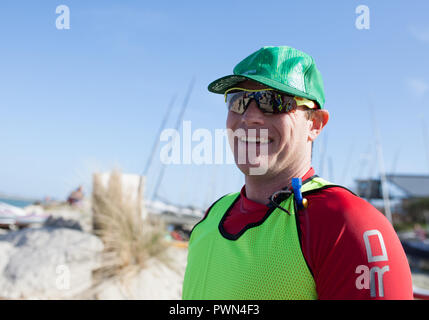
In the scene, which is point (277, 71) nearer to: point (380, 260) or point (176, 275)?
point (380, 260)

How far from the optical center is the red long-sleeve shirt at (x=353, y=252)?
1.00 metres

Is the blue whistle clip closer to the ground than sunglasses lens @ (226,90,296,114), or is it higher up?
closer to the ground

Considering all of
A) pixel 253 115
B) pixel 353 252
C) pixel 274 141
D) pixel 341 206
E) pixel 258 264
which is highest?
pixel 253 115

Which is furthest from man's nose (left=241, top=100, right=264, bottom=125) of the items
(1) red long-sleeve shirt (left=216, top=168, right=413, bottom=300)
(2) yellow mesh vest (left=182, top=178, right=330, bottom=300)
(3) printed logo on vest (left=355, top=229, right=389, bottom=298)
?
(3) printed logo on vest (left=355, top=229, right=389, bottom=298)

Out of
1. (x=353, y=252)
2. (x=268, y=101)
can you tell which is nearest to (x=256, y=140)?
(x=268, y=101)

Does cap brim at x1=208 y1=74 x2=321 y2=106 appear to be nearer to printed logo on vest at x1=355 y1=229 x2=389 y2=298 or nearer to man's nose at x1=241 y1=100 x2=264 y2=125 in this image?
man's nose at x1=241 y1=100 x2=264 y2=125

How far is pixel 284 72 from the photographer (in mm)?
1389

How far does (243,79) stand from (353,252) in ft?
2.90

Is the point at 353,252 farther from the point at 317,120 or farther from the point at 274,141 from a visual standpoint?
the point at 317,120

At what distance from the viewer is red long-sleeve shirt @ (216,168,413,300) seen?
1004 mm
